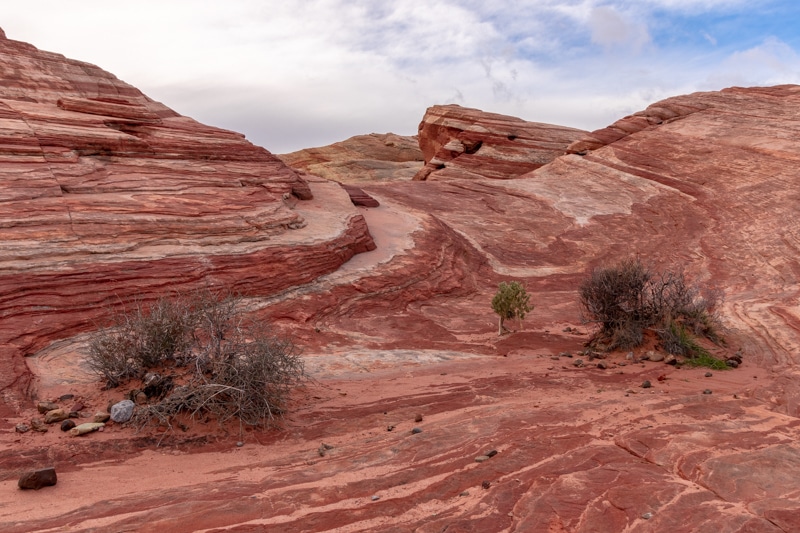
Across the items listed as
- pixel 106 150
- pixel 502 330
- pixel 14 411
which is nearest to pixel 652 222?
pixel 502 330

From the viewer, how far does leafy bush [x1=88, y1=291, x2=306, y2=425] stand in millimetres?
7398

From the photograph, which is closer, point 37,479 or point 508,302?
point 37,479

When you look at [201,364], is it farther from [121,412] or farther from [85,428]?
[85,428]

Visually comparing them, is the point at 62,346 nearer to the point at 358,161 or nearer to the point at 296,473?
the point at 296,473

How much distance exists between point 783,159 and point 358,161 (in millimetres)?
30622

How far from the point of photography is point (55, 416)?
7250 millimetres

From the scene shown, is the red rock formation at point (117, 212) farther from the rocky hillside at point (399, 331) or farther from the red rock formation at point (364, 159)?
the red rock formation at point (364, 159)

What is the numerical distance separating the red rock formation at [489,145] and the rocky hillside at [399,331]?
7270 millimetres

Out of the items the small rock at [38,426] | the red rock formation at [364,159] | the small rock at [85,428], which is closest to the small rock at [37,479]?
the small rock at [85,428]

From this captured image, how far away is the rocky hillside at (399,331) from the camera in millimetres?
5488

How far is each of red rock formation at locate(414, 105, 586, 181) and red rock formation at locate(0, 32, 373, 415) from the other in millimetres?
16801

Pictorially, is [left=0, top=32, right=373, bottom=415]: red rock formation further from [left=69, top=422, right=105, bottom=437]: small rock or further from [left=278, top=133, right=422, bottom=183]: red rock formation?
[left=278, top=133, right=422, bottom=183]: red rock formation

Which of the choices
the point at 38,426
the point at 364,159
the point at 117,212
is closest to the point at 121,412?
the point at 38,426

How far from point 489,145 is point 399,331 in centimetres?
2483
